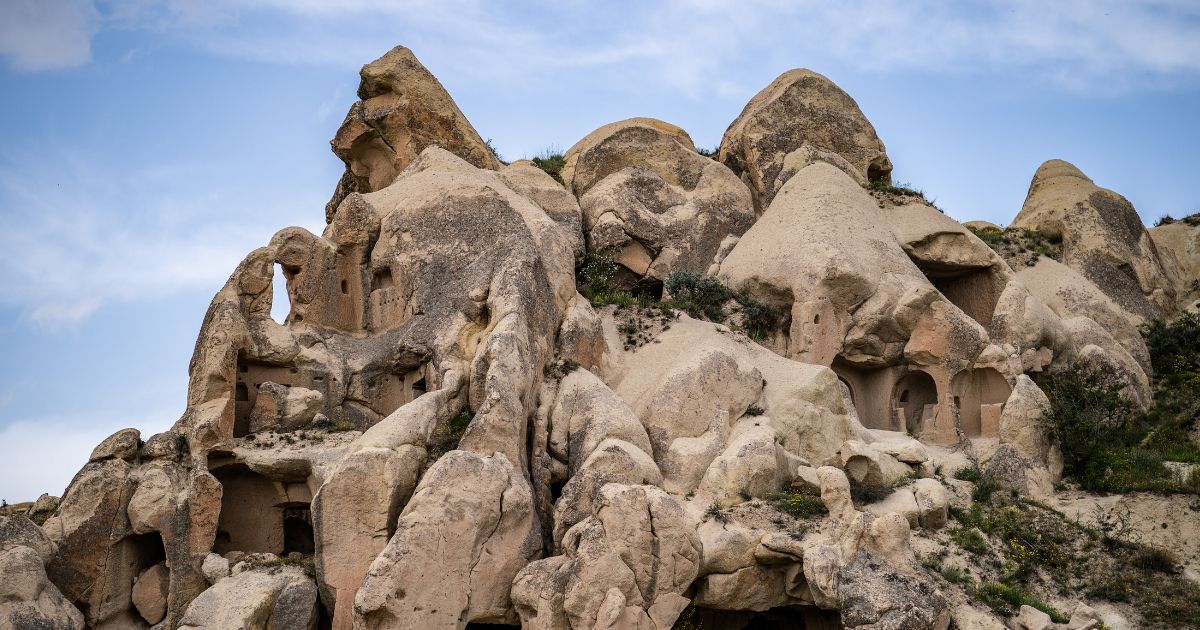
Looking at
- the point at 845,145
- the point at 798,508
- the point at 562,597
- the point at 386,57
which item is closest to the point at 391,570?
the point at 562,597

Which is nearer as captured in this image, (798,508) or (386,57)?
(798,508)

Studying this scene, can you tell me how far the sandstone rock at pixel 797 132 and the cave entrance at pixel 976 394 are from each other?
8.35 meters

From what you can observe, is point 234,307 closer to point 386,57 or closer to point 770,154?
point 386,57

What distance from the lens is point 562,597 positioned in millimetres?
22266


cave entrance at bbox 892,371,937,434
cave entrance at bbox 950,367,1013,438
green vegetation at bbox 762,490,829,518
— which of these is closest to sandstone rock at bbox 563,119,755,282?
cave entrance at bbox 892,371,937,434

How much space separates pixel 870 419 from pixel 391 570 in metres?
13.6

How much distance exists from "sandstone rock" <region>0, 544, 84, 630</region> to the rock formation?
5 cm

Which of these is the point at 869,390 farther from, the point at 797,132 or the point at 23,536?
the point at 23,536

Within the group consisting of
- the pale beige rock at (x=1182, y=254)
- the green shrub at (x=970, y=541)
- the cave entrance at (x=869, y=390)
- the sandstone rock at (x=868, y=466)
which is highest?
the pale beige rock at (x=1182, y=254)

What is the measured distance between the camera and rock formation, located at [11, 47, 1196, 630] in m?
22.9

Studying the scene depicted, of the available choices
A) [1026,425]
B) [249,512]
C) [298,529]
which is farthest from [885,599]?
[249,512]

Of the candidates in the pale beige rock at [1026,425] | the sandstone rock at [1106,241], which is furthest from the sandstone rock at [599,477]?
the sandstone rock at [1106,241]

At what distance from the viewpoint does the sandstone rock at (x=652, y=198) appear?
34.8m

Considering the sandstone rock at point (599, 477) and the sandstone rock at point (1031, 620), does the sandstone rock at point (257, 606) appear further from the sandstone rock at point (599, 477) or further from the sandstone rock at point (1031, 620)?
the sandstone rock at point (1031, 620)
